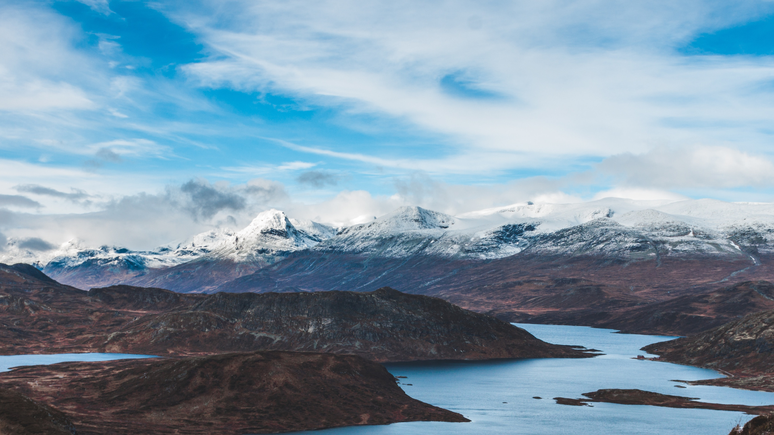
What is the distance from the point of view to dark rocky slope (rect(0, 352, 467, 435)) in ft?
534

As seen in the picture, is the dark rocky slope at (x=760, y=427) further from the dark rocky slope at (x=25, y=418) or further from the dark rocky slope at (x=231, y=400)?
the dark rocky slope at (x=231, y=400)

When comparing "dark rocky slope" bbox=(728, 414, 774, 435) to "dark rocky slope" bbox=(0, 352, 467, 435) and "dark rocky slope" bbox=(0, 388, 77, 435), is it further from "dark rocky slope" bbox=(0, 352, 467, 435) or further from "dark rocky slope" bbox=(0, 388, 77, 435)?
"dark rocky slope" bbox=(0, 352, 467, 435)

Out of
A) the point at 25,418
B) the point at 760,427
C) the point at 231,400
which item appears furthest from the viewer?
the point at 231,400

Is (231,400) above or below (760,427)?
below

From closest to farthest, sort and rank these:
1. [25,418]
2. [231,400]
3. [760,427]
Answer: [760,427], [25,418], [231,400]

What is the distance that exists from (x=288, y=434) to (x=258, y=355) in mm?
44267

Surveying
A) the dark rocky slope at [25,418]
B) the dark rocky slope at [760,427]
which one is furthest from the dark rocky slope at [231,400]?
the dark rocky slope at [760,427]

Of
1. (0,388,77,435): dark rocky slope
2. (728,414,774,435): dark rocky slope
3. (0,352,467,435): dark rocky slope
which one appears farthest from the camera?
(0,352,467,435): dark rocky slope

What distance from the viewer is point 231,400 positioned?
176m

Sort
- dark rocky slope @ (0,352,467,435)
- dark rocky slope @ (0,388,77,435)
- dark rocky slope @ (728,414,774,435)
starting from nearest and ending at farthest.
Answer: dark rocky slope @ (728,414,774,435) < dark rocky slope @ (0,388,77,435) < dark rocky slope @ (0,352,467,435)

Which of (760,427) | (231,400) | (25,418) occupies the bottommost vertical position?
(231,400)

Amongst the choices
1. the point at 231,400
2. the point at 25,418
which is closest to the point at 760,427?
the point at 25,418

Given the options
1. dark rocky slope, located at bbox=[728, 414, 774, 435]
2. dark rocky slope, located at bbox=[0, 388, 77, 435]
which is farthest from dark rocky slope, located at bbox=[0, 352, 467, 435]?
dark rocky slope, located at bbox=[728, 414, 774, 435]

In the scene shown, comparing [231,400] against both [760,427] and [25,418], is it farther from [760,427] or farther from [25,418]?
[760,427]
